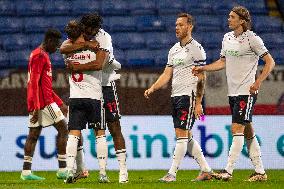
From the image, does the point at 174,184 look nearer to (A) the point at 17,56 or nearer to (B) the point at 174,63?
(B) the point at 174,63

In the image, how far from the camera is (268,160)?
13406mm

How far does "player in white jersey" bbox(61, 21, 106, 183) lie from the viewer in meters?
9.74

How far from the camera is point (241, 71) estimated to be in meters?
10.2

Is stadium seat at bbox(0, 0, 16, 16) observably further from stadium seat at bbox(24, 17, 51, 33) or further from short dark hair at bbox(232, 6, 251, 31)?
short dark hair at bbox(232, 6, 251, 31)

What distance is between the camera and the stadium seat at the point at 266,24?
17141mm

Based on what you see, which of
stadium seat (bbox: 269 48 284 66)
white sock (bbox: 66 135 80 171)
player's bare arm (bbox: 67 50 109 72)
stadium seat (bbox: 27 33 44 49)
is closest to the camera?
white sock (bbox: 66 135 80 171)

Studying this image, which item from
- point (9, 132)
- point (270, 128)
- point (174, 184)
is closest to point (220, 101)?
point (270, 128)

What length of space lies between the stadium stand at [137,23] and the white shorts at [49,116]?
181 inches

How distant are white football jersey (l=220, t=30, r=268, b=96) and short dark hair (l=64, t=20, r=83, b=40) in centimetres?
169

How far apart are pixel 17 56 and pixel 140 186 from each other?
23.9 feet

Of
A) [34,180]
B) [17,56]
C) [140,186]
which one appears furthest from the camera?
[17,56]

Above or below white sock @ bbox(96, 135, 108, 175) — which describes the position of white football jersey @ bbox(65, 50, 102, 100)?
above

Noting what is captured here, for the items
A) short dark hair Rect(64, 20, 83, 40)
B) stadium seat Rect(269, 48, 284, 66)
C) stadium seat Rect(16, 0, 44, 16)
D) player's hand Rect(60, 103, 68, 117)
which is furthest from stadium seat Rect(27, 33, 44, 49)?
short dark hair Rect(64, 20, 83, 40)

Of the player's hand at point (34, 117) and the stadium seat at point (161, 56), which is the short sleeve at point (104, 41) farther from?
the stadium seat at point (161, 56)
